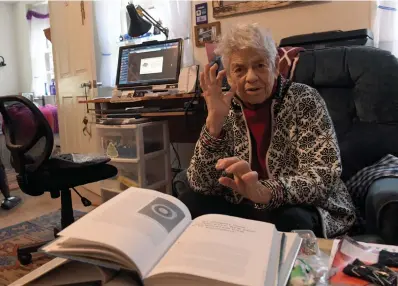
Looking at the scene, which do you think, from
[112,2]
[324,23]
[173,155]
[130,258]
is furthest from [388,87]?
[112,2]

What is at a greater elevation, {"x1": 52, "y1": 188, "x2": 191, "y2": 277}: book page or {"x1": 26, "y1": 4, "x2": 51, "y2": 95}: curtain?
{"x1": 26, "y1": 4, "x2": 51, "y2": 95}: curtain

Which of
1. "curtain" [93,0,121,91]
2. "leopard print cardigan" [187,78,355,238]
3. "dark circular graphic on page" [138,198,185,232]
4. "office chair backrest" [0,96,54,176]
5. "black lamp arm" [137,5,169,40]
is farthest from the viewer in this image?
"curtain" [93,0,121,91]

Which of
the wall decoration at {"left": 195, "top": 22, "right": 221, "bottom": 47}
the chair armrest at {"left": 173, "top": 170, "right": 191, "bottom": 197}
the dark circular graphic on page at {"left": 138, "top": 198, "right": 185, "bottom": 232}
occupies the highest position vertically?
the wall decoration at {"left": 195, "top": 22, "right": 221, "bottom": 47}

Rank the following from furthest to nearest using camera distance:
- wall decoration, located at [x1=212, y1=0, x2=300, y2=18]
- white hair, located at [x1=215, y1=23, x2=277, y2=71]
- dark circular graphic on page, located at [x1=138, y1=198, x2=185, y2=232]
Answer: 1. wall decoration, located at [x1=212, y1=0, x2=300, y2=18]
2. white hair, located at [x1=215, y1=23, x2=277, y2=71]
3. dark circular graphic on page, located at [x1=138, y1=198, x2=185, y2=232]

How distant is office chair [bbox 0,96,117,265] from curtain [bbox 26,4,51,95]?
15.1 ft

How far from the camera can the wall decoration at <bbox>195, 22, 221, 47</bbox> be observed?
270cm

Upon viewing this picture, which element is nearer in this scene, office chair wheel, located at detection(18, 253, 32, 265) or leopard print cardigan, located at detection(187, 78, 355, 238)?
leopard print cardigan, located at detection(187, 78, 355, 238)

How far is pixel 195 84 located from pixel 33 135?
3.38 ft

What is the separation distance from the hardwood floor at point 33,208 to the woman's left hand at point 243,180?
2.06m

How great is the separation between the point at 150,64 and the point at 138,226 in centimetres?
220

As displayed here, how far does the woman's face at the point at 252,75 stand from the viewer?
1226 mm

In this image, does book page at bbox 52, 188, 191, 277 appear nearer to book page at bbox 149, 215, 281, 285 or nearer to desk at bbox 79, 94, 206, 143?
book page at bbox 149, 215, 281, 285

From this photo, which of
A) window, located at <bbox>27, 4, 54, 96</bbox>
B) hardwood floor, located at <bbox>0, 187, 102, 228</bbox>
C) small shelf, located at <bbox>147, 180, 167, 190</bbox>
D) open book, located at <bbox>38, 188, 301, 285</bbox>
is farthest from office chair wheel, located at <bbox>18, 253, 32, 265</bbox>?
window, located at <bbox>27, 4, 54, 96</bbox>

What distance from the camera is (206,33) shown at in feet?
9.00
